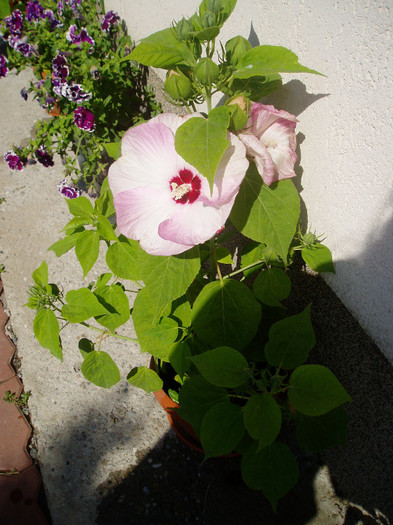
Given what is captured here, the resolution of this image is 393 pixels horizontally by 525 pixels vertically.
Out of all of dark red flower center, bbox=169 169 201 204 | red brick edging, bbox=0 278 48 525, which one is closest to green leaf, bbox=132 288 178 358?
dark red flower center, bbox=169 169 201 204

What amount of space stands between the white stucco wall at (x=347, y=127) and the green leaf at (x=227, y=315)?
0.28 metres

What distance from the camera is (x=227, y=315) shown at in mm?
1009

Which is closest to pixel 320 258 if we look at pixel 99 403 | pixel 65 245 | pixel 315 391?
pixel 315 391

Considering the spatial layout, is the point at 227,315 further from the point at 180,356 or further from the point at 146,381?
the point at 146,381

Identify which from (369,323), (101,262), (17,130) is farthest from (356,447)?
(17,130)

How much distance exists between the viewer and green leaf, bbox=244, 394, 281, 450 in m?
0.82

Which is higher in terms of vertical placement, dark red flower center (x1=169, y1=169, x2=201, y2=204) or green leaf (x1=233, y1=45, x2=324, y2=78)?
green leaf (x1=233, y1=45, x2=324, y2=78)

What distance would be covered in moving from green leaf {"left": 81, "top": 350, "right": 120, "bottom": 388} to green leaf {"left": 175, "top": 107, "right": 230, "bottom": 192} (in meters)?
0.71

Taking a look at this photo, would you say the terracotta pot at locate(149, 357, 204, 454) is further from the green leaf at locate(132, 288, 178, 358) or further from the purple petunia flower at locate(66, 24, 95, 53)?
the purple petunia flower at locate(66, 24, 95, 53)

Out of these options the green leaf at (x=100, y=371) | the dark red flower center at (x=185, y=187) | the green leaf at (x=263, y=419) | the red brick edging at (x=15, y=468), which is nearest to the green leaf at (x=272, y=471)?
the green leaf at (x=263, y=419)

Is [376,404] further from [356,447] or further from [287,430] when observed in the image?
[287,430]

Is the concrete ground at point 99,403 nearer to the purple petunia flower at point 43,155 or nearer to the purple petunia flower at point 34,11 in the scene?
the purple petunia flower at point 43,155

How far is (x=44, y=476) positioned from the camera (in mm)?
1631

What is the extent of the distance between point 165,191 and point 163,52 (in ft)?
0.95
